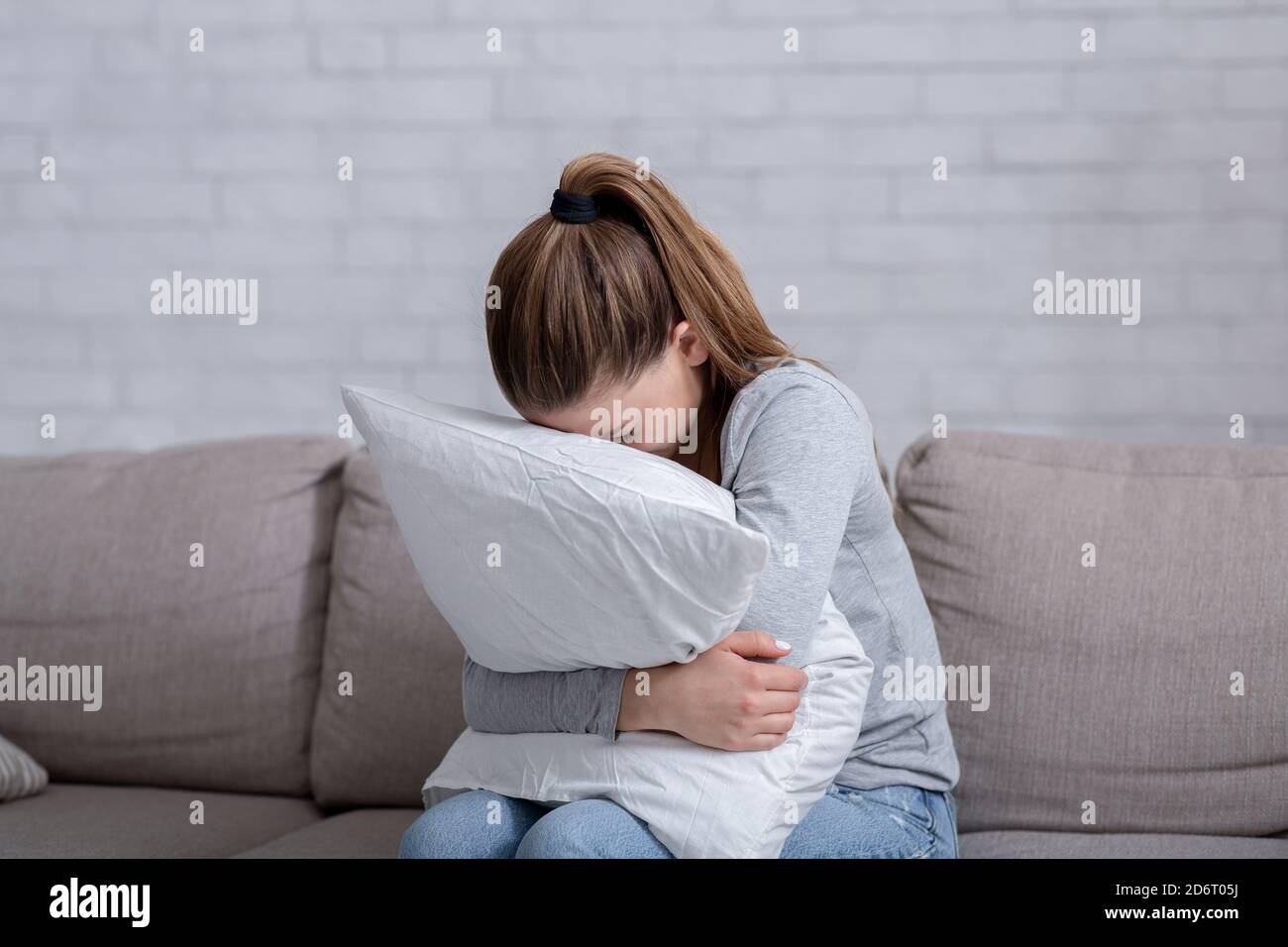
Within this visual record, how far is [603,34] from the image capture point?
204cm

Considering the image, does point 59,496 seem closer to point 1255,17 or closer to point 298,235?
point 298,235

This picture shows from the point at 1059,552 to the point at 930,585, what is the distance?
0.53 ft

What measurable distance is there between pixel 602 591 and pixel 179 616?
3.15 ft

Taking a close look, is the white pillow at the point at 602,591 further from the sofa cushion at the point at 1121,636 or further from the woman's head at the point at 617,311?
the sofa cushion at the point at 1121,636

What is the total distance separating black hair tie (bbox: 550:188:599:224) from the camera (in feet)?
3.66

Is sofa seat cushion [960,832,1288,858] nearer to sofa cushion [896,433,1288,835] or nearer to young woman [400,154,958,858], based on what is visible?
sofa cushion [896,433,1288,835]

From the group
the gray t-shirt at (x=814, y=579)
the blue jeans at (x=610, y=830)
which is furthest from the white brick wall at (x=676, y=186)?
the blue jeans at (x=610, y=830)

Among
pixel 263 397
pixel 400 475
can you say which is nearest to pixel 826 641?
pixel 400 475

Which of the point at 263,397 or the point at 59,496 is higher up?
the point at 263,397

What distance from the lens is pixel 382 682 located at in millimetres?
1597

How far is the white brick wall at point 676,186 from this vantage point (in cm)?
194

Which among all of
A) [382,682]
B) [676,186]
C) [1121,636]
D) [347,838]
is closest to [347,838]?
[347,838]

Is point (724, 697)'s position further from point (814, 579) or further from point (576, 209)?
point (576, 209)

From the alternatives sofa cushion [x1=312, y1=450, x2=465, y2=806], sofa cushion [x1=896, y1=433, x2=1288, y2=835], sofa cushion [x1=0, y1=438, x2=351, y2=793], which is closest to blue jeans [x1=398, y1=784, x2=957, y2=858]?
sofa cushion [x1=896, y1=433, x2=1288, y2=835]
